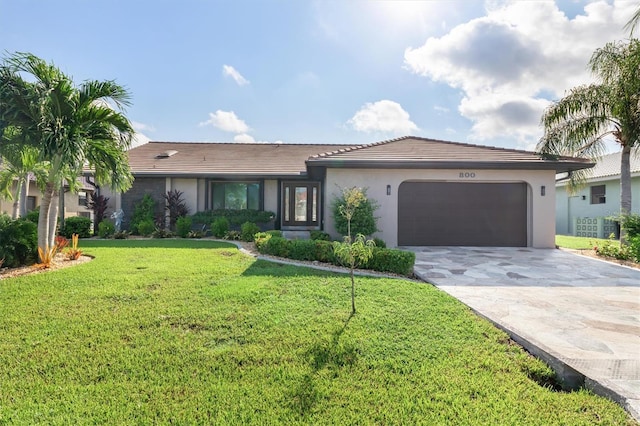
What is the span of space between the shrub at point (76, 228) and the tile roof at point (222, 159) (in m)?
2.97

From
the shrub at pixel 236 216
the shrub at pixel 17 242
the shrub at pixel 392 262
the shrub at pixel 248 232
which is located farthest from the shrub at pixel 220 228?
the shrub at pixel 392 262

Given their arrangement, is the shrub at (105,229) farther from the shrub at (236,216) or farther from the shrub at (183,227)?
the shrub at (236,216)

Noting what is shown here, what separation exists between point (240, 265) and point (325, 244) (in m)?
2.21

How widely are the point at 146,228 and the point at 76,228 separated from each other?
2783 mm

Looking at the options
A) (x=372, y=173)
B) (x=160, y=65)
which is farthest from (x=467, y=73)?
(x=160, y=65)

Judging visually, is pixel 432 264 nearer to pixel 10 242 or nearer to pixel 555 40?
pixel 555 40

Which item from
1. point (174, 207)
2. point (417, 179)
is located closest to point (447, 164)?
point (417, 179)

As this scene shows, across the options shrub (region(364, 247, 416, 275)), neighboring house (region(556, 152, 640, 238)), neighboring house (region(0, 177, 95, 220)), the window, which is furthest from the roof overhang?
neighboring house (region(0, 177, 95, 220))

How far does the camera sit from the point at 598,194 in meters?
18.5

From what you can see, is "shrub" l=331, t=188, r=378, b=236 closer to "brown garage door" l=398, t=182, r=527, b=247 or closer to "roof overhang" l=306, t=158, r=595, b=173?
"roof overhang" l=306, t=158, r=595, b=173

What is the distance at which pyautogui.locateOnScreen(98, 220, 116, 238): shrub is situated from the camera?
12.0m

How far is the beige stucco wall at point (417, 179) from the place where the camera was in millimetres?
10445

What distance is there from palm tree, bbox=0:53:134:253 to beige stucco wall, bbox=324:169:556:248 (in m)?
6.45

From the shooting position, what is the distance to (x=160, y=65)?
10.8m
